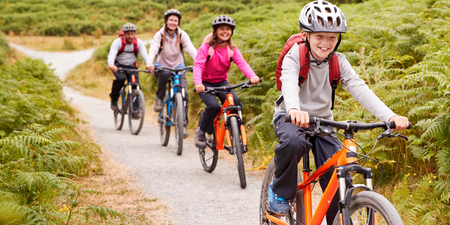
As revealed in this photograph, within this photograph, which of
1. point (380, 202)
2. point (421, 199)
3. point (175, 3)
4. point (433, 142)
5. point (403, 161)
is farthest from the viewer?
point (175, 3)

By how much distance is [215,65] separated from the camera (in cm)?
591

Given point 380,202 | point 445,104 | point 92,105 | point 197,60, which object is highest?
point 197,60

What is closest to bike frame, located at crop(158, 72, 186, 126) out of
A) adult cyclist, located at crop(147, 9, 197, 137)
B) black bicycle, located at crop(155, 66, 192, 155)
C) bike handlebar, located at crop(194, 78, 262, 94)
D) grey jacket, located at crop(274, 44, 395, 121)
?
black bicycle, located at crop(155, 66, 192, 155)

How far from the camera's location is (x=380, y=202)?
2.04 m

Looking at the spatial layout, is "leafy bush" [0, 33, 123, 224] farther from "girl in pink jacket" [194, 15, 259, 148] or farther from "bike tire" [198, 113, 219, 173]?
"girl in pink jacket" [194, 15, 259, 148]

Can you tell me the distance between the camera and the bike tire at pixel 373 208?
6.45ft

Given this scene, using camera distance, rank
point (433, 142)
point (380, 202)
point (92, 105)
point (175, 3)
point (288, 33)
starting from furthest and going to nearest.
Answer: point (175, 3) → point (92, 105) → point (288, 33) → point (433, 142) → point (380, 202)

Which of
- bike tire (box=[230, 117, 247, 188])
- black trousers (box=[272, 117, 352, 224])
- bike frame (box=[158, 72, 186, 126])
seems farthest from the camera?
bike frame (box=[158, 72, 186, 126])

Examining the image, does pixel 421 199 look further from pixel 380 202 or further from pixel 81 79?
pixel 81 79

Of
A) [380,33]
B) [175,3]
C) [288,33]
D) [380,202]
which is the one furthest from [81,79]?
[175,3]

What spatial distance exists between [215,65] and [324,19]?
3307 mm

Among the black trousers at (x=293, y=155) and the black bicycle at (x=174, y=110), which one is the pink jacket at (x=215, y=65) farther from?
the black trousers at (x=293, y=155)

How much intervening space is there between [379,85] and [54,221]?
393 centimetres

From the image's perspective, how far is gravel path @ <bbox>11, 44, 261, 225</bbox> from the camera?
4.48 m
